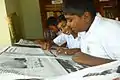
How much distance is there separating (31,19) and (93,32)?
1.96m

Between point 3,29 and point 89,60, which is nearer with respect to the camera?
point 89,60

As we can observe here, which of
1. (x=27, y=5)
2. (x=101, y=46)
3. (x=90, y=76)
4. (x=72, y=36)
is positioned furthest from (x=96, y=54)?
(x=27, y=5)

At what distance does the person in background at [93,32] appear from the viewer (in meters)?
1.07

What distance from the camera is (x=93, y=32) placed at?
112 cm

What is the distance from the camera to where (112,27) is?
42.9 inches

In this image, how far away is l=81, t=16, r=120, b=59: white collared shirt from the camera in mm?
1061

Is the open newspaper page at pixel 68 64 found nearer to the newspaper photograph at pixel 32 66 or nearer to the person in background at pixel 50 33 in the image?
the newspaper photograph at pixel 32 66

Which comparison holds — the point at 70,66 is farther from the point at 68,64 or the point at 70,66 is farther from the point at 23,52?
the point at 23,52

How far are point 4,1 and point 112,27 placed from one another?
5.01 feet

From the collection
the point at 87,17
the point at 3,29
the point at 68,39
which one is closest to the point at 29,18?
the point at 3,29

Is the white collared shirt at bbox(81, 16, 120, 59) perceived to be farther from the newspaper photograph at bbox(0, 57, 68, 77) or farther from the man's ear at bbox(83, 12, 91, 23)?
the newspaper photograph at bbox(0, 57, 68, 77)

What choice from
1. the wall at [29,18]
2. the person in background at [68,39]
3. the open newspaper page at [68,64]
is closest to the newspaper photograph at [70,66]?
the open newspaper page at [68,64]

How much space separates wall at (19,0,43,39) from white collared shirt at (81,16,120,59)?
187 cm

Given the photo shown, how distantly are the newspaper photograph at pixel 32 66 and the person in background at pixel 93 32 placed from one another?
0.40 ft
